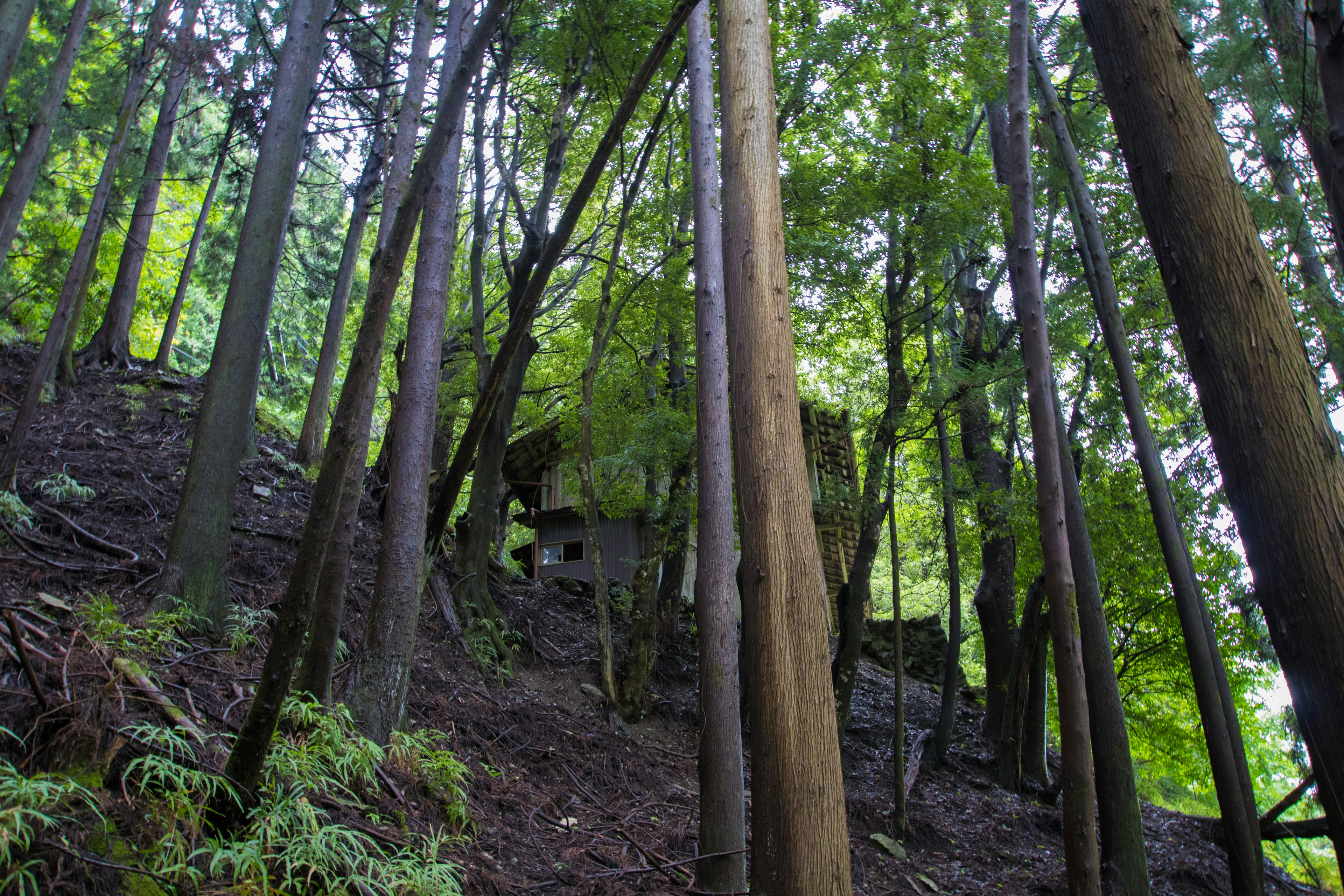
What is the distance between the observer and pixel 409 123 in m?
4.94

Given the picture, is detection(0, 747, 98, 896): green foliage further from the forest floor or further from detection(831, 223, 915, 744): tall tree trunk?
detection(831, 223, 915, 744): tall tree trunk

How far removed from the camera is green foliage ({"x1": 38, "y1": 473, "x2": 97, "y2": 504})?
642cm

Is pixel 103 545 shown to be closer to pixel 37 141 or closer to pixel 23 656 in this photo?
pixel 23 656

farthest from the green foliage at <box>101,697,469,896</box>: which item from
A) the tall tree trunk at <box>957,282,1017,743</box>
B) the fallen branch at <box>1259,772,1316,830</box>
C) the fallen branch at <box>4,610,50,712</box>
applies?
the tall tree trunk at <box>957,282,1017,743</box>

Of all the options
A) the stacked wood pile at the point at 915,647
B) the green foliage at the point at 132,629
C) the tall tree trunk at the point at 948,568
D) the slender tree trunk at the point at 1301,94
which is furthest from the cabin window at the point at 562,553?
the slender tree trunk at the point at 1301,94

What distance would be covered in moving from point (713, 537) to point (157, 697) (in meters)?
3.32

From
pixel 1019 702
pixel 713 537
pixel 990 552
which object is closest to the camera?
pixel 713 537

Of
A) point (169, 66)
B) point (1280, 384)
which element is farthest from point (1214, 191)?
point (169, 66)

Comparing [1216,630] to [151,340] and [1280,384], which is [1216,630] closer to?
[1280,384]

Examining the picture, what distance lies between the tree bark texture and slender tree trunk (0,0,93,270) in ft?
29.9

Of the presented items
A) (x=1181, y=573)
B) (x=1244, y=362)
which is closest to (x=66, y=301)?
(x=1244, y=362)

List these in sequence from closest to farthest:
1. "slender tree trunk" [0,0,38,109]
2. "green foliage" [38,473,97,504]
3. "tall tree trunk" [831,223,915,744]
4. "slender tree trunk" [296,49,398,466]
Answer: "slender tree trunk" [0,0,38,109], "green foliage" [38,473,97,504], "tall tree trunk" [831,223,915,744], "slender tree trunk" [296,49,398,466]

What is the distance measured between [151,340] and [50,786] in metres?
22.7

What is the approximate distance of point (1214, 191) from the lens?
9.91 ft
